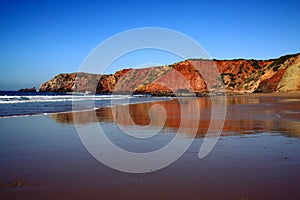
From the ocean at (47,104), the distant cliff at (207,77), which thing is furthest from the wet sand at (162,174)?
the distant cliff at (207,77)

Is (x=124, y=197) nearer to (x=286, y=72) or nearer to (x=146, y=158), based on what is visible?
(x=146, y=158)

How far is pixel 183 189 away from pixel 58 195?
1675 mm

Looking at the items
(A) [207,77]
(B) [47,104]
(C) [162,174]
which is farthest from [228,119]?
(A) [207,77]

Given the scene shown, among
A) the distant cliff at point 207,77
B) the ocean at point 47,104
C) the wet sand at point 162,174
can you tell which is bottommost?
the wet sand at point 162,174

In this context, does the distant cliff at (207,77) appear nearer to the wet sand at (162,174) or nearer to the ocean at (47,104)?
the ocean at (47,104)

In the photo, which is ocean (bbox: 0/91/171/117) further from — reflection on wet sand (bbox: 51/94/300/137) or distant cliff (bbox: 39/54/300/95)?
distant cliff (bbox: 39/54/300/95)

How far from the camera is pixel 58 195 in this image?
11.8 ft

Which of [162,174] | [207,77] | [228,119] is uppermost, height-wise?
[207,77]

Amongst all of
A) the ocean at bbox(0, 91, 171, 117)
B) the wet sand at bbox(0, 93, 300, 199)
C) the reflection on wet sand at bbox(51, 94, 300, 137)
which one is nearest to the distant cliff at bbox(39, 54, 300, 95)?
the ocean at bbox(0, 91, 171, 117)

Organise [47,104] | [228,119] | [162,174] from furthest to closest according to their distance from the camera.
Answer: [47,104] < [228,119] < [162,174]

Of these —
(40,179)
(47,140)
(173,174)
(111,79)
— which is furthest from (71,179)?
(111,79)

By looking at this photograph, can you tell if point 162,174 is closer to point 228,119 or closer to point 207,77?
point 228,119

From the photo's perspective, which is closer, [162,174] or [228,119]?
[162,174]

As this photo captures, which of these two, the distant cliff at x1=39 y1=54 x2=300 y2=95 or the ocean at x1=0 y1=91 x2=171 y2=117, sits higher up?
the distant cliff at x1=39 y1=54 x2=300 y2=95
